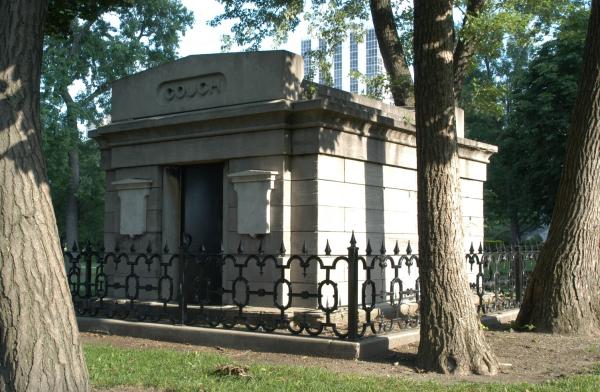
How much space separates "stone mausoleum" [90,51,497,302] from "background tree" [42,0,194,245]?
64.5 feet

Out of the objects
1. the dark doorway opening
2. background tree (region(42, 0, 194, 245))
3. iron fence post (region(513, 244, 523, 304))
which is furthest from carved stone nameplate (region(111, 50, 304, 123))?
background tree (region(42, 0, 194, 245))

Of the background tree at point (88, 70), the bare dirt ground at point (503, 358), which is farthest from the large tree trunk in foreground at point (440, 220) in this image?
the background tree at point (88, 70)

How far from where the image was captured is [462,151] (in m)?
12.6

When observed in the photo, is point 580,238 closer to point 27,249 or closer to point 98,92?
point 27,249

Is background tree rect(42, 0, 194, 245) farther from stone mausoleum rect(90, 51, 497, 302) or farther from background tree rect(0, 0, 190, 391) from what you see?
background tree rect(0, 0, 190, 391)

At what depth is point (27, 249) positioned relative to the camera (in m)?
5.12

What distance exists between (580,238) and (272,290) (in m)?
4.32

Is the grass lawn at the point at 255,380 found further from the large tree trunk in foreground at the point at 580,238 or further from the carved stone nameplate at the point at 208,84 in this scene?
the carved stone nameplate at the point at 208,84

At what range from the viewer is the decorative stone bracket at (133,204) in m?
10.9

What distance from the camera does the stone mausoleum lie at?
9.41 metres

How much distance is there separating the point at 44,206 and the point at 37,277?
1.86 feet

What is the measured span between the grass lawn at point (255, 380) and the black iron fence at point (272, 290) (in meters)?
1.37

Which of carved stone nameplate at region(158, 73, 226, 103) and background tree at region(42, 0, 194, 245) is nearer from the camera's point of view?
carved stone nameplate at region(158, 73, 226, 103)

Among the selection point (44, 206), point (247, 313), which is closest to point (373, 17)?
point (247, 313)
